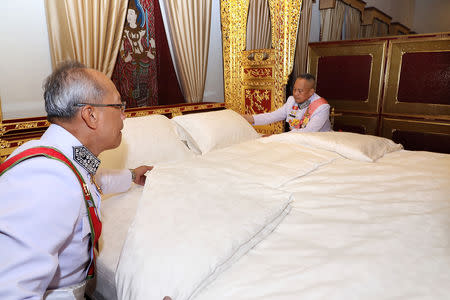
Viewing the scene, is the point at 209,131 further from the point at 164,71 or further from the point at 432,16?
the point at 432,16

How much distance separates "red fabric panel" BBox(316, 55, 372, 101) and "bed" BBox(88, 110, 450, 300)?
7.71ft

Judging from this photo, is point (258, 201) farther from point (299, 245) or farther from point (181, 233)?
point (181, 233)

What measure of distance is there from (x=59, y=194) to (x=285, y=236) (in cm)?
73

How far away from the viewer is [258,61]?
346 centimetres

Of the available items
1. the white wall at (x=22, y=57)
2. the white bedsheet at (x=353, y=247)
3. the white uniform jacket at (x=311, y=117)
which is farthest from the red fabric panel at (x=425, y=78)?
the white wall at (x=22, y=57)

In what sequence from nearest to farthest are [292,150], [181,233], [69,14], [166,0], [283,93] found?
[181,233] < [292,150] < [69,14] < [166,0] < [283,93]

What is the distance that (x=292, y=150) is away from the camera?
2008 millimetres

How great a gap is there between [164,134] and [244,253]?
4.18ft

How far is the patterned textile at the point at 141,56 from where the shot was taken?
263 cm

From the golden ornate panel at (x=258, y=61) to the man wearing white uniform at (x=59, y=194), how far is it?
2565 millimetres

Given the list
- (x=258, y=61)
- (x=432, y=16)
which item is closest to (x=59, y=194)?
(x=258, y=61)

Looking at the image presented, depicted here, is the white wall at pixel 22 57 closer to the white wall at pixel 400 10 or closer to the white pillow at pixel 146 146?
the white pillow at pixel 146 146

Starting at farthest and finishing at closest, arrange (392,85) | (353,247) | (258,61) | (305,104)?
1. (392,85)
2. (258,61)
3. (305,104)
4. (353,247)

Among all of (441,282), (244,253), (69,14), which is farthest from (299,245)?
(69,14)
